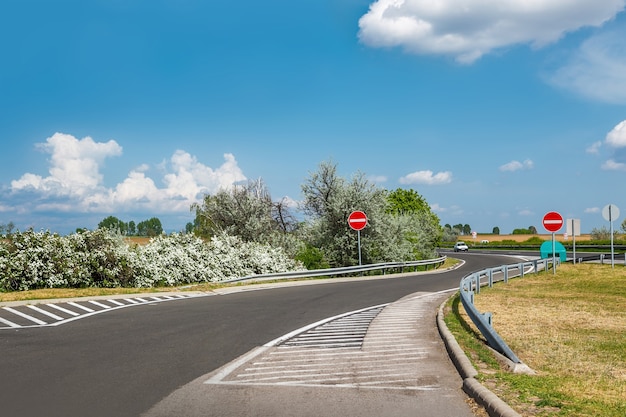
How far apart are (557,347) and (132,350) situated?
7500mm

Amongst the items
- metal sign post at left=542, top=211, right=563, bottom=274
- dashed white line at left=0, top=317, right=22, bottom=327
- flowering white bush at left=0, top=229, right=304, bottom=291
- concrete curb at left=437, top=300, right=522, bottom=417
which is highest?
metal sign post at left=542, top=211, right=563, bottom=274

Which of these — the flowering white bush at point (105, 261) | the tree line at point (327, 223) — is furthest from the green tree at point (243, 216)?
the flowering white bush at point (105, 261)

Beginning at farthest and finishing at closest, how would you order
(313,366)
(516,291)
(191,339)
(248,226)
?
(248,226), (516,291), (191,339), (313,366)

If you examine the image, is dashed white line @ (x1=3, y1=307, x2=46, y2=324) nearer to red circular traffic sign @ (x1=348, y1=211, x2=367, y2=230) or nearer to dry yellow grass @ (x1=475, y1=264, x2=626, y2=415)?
dry yellow grass @ (x1=475, y1=264, x2=626, y2=415)

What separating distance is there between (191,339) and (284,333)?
193 cm

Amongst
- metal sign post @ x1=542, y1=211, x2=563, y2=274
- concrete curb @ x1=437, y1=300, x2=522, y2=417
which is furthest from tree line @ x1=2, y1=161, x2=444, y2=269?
concrete curb @ x1=437, y1=300, x2=522, y2=417

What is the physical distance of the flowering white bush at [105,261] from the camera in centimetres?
2272

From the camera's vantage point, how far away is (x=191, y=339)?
37.6ft

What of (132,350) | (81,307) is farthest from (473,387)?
(81,307)

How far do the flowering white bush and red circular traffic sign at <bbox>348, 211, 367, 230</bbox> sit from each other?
30.2ft

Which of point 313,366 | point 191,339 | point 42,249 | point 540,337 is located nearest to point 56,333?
point 191,339

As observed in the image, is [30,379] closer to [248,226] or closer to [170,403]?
[170,403]

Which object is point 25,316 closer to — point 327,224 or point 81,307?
point 81,307

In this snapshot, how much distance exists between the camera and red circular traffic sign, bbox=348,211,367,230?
3731 cm
